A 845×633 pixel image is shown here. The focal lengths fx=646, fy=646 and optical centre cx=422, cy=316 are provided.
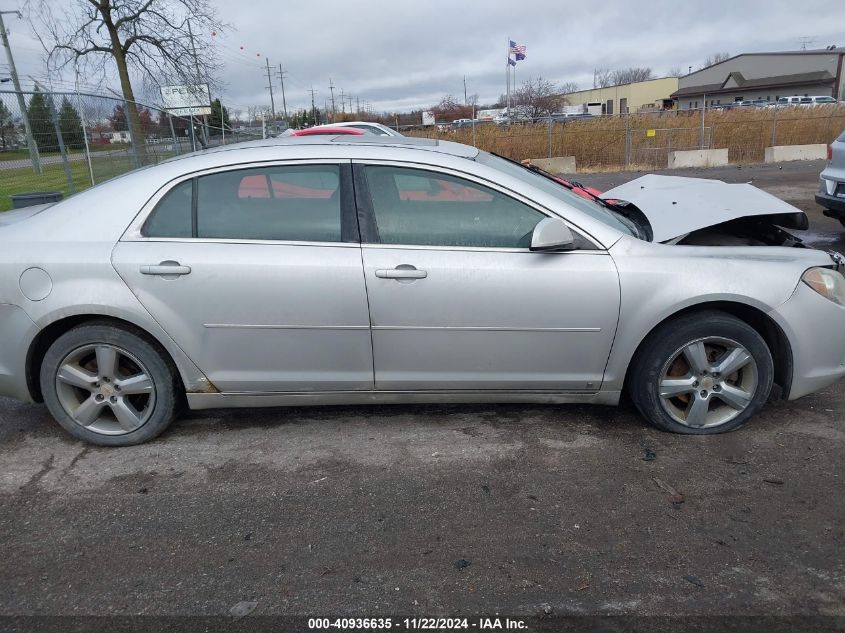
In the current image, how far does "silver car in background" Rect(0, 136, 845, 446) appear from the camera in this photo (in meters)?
3.26

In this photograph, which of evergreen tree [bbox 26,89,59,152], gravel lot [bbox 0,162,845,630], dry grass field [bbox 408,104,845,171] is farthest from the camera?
dry grass field [bbox 408,104,845,171]

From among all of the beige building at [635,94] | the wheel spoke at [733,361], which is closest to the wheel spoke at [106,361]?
the wheel spoke at [733,361]

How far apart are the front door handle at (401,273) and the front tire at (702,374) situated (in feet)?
4.08

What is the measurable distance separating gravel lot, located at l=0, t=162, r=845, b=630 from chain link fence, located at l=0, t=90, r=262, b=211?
22.2 feet

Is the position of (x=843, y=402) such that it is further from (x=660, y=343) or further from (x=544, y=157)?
(x=544, y=157)

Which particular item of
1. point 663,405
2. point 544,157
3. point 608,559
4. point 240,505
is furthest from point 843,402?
point 544,157

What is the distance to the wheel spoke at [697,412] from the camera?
11.3 ft

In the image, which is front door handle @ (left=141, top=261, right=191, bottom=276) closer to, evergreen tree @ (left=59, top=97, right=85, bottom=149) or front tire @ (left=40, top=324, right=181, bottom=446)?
front tire @ (left=40, top=324, right=181, bottom=446)

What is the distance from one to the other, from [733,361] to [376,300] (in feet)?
6.19

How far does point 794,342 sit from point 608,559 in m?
1.67

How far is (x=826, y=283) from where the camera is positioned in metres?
3.38

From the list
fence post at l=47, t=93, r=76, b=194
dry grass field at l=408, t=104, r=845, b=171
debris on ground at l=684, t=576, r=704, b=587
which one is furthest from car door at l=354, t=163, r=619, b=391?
dry grass field at l=408, t=104, r=845, b=171

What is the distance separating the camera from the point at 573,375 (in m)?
3.41

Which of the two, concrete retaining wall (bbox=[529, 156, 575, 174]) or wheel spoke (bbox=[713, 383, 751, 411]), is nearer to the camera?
wheel spoke (bbox=[713, 383, 751, 411])
